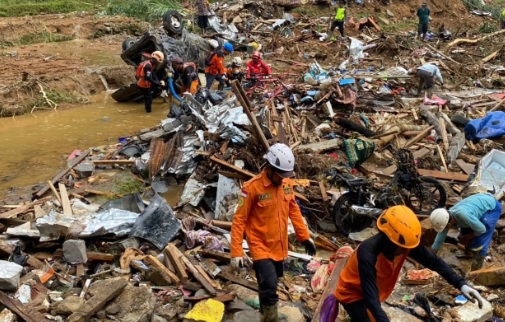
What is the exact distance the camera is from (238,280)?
543cm

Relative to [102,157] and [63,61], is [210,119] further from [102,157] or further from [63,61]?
[63,61]

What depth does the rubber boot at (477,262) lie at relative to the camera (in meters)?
5.82

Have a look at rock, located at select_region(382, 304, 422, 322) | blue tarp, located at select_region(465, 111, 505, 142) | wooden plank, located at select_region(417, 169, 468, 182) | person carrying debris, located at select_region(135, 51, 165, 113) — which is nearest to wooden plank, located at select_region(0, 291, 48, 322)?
rock, located at select_region(382, 304, 422, 322)

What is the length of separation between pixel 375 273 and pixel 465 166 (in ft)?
19.3

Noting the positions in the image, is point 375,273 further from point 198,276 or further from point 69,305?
point 69,305

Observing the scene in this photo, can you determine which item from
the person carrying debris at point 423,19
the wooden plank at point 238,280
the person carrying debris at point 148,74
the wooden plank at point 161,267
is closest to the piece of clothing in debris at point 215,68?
the person carrying debris at point 148,74

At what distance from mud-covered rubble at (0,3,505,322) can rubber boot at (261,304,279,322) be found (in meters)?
0.34

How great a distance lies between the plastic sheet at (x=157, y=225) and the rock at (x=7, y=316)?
1.88 meters

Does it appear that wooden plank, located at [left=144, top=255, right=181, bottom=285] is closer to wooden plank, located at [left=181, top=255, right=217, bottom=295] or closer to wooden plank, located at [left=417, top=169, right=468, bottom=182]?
Result: wooden plank, located at [left=181, top=255, right=217, bottom=295]

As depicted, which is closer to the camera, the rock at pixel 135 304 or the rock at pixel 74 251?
the rock at pixel 135 304

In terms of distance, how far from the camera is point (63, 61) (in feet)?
57.7

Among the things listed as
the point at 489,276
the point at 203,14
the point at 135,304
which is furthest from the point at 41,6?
the point at 489,276

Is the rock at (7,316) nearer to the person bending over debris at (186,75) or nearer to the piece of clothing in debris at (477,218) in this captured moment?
the piece of clothing in debris at (477,218)

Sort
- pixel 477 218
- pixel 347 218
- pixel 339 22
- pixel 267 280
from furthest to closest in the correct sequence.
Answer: pixel 339 22 → pixel 347 218 → pixel 477 218 → pixel 267 280
